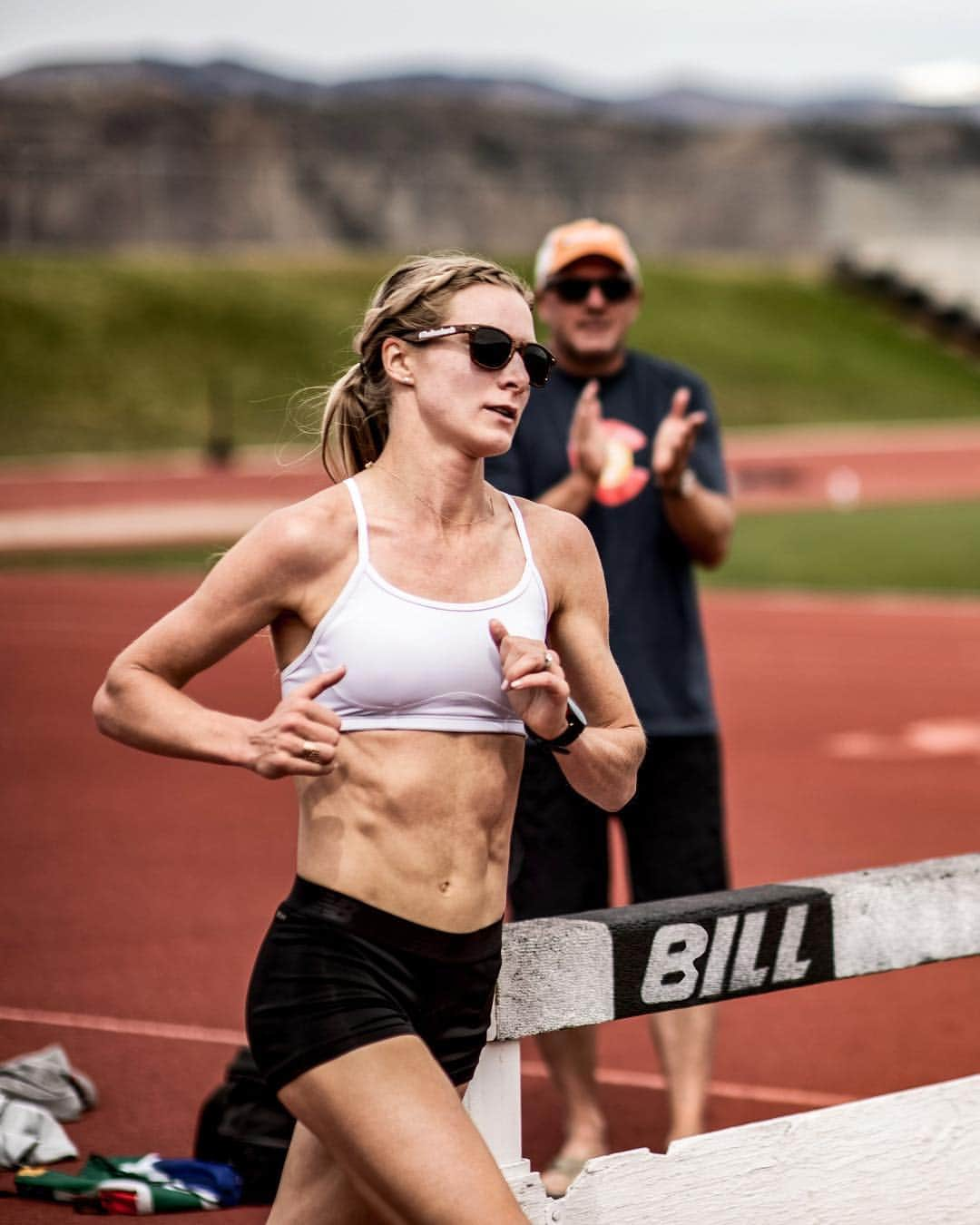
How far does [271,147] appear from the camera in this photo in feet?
180

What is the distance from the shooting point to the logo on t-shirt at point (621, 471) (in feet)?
16.1

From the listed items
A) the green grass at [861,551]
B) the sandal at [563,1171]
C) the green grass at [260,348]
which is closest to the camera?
the sandal at [563,1171]

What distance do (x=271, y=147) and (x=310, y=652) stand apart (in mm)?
53743

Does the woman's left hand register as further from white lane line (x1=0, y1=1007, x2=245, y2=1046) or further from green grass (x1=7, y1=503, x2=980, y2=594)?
green grass (x1=7, y1=503, x2=980, y2=594)

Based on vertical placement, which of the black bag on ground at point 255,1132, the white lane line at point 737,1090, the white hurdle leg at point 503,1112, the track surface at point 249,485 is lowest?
the track surface at point 249,485

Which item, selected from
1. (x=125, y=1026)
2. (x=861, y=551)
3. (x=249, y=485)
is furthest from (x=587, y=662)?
(x=249, y=485)

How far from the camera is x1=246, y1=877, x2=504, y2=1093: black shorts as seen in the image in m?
2.81

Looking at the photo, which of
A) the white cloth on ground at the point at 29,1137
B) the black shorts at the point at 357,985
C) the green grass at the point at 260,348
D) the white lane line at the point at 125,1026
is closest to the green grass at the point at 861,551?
the green grass at the point at 260,348

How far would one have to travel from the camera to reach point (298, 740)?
2691 millimetres

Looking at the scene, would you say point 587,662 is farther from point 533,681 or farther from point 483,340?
point 483,340

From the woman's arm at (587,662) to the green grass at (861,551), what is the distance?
16107 millimetres

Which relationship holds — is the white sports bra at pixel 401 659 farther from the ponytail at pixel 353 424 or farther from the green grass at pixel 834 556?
the green grass at pixel 834 556

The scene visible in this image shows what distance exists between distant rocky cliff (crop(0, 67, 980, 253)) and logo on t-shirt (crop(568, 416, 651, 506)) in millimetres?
40116

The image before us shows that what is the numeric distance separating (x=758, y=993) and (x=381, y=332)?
1.31 meters
